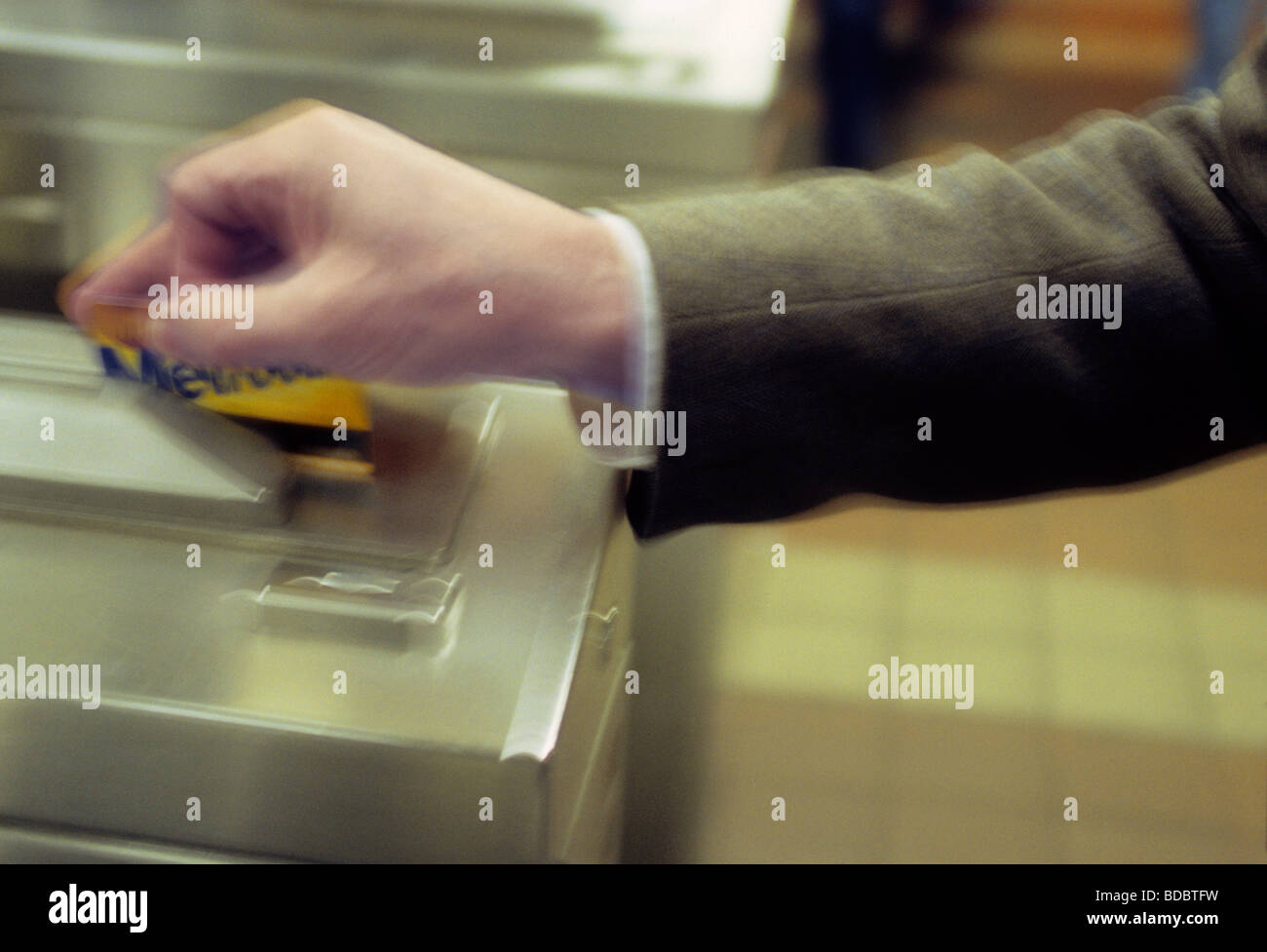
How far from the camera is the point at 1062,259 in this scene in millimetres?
541

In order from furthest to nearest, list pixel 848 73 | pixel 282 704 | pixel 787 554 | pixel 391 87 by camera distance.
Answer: pixel 848 73, pixel 787 554, pixel 391 87, pixel 282 704

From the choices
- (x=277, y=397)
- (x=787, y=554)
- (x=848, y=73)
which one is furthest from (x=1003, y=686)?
(x=848, y=73)

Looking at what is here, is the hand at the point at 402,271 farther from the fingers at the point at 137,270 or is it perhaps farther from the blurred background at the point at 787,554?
the blurred background at the point at 787,554

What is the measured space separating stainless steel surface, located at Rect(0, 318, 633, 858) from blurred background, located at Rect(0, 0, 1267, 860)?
17cm

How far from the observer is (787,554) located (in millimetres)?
1600

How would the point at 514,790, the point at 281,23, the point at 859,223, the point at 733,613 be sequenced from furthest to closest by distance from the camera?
the point at 733,613 → the point at 281,23 → the point at 859,223 → the point at 514,790

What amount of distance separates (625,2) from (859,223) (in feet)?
0.99

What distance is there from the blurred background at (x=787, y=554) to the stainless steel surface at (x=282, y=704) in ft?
0.55

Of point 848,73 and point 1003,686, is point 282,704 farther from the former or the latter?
point 848,73

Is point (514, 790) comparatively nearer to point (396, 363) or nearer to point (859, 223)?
point (396, 363)

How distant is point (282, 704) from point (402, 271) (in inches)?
6.6

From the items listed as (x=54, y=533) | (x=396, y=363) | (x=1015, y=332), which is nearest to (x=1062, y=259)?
(x=1015, y=332)

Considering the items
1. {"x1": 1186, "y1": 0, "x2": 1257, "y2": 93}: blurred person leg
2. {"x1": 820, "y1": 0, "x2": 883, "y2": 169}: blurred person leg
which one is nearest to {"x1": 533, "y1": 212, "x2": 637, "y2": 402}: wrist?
{"x1": 1186, "y1": 0, "x2": 1257, "y2": 93}: blurred person leg

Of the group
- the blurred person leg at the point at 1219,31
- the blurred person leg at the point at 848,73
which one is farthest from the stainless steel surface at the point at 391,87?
the blurred person leg at the point at 848,73
